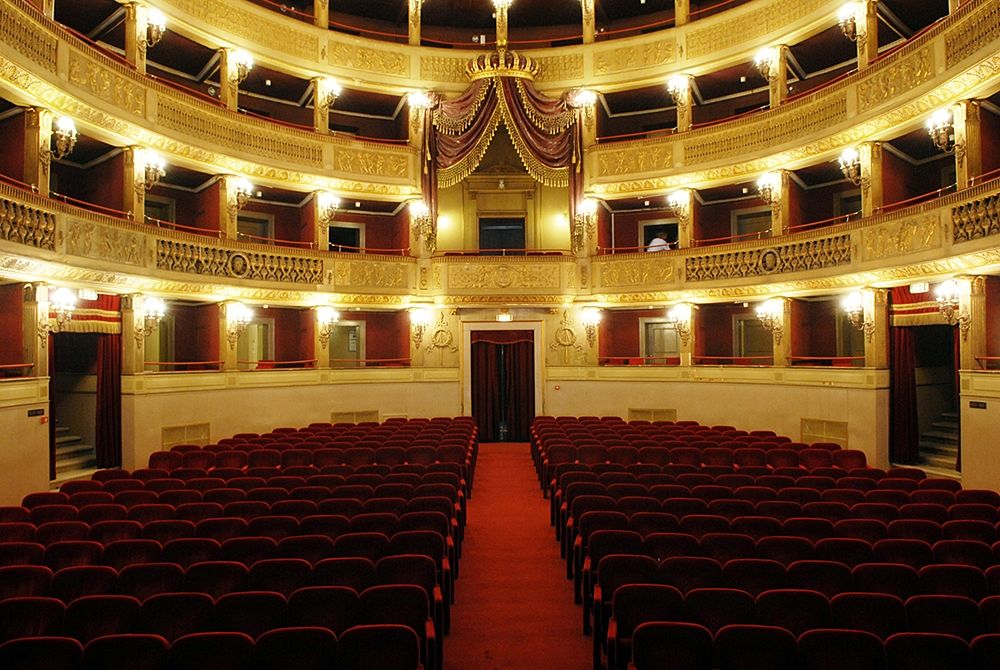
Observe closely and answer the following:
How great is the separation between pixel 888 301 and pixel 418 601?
1269 cm

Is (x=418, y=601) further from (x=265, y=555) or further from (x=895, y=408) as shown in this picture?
(x=895, y=408)

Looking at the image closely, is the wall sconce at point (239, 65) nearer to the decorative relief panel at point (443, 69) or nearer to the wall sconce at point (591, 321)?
the decorative relief panel at point (443, 69)

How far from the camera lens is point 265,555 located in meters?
5.74

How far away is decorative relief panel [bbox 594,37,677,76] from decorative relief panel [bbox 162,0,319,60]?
7618 mm

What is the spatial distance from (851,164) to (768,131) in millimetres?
2396

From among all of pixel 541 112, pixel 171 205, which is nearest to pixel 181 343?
pixel 171 205

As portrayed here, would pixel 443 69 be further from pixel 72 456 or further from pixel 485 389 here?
pixel 72 456

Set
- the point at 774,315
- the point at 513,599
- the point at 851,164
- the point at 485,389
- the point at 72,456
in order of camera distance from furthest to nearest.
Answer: the point at 485,389
the point at 774,315
the point at 851,164
the point at 72,456
the point at 513,599

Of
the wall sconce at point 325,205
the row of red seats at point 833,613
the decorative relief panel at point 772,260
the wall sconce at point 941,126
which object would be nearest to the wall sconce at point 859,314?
the decorative relief panel at point 772,260

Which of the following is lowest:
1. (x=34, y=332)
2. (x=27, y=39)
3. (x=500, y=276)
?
(x=34, y=332)

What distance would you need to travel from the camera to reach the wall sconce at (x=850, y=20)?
14719 millimetres

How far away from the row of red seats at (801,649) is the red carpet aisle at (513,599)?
1391 millimetres

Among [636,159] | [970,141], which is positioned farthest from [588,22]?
[970,141]

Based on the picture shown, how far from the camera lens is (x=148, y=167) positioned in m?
14.4
